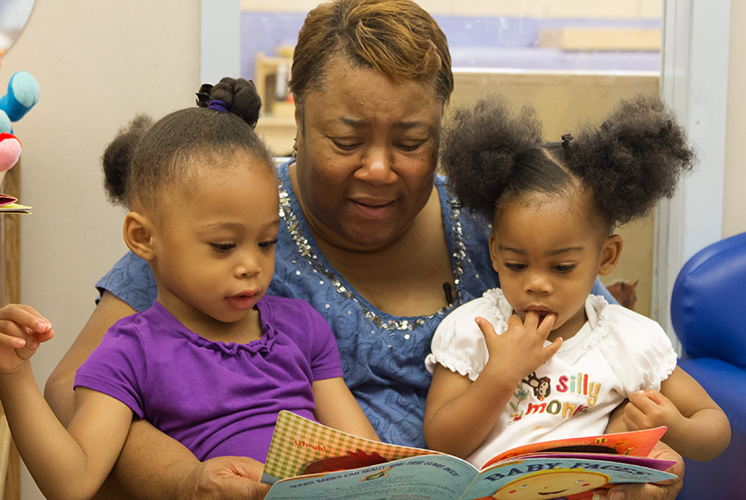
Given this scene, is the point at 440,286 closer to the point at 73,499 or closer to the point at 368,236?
the point at 368,236

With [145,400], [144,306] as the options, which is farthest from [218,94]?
[145,400]

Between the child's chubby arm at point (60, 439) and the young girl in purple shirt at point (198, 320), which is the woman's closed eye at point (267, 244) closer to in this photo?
the young girl in purple shirt at point (198, 320)

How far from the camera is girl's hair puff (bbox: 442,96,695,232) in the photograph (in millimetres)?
1346

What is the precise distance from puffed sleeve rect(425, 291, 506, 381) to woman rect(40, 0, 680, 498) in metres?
0.09

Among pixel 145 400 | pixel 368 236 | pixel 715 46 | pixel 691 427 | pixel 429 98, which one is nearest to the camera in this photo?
pixel 145 400

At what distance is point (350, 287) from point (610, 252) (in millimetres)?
558

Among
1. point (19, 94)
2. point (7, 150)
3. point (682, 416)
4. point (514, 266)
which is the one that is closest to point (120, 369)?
point (7, 150)

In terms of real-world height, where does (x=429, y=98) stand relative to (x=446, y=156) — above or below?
above

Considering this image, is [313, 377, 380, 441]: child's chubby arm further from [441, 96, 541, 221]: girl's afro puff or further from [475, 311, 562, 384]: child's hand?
[441, 96, 541, 221]: girl's afro puff

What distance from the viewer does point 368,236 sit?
1.55 m

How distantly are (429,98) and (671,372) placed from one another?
73cm

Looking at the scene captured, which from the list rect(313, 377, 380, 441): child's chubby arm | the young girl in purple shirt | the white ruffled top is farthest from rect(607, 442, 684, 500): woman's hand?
the young girl in purple shirt

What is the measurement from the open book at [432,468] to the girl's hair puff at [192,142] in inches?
19.1

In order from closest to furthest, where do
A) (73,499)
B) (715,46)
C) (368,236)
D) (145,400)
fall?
(73,499) < (145,400) < (368,236) < (715,46)
